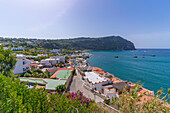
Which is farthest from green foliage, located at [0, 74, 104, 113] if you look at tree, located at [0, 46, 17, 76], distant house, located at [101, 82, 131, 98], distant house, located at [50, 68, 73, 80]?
distant house, located at [50, 68, 73, 80]

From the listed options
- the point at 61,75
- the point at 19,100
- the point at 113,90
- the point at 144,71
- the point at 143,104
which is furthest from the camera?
the point at 144,71

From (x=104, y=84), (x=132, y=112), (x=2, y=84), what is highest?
(x=2, y=84)

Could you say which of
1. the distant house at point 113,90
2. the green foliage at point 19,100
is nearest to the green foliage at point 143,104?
the green foliage at point 19,100

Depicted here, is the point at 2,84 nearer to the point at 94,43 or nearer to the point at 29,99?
the point at 29,99

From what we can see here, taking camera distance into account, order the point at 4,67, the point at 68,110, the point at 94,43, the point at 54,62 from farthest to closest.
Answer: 1. the point at 94,43
2. the point at 54,62
3. the point at 4,67
4. the point at 68,110

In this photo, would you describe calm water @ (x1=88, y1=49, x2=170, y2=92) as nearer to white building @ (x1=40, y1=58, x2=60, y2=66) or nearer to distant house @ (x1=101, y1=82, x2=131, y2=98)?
distant house @ (x1=101, y1=82, x2=131, y2=98)

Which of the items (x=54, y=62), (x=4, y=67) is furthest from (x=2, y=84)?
(x=54, y=62)

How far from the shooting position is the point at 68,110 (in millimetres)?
3523

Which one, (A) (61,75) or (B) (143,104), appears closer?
(B) (143,104)

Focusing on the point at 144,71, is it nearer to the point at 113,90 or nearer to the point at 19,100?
the point at 113,90

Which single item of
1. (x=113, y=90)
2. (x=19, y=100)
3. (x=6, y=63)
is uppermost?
Answer: (x=6, y=63)

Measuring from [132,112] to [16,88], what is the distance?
4.07 m

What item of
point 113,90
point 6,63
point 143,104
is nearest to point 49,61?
point 113,90

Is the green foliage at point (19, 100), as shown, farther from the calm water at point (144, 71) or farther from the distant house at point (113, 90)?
the distant house at point (113, 90)
